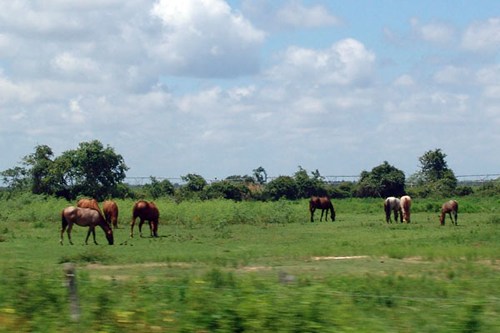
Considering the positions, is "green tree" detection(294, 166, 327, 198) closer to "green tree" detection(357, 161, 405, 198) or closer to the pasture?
"green tree" detection(357, 161, 405, 198)

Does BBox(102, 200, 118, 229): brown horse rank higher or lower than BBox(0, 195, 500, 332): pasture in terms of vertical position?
higher

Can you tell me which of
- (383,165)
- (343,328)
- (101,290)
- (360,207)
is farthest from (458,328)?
(383,165)

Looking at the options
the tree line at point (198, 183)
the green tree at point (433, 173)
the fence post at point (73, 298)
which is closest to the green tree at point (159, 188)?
the tree line at point (198, 183)

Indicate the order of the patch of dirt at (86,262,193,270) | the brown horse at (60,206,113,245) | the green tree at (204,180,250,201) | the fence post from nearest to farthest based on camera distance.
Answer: the fence post → the patch of dirt at (86,262,193,270) → the brown horse at (60,206,113,245) → the green tree at (204,180,250,201)

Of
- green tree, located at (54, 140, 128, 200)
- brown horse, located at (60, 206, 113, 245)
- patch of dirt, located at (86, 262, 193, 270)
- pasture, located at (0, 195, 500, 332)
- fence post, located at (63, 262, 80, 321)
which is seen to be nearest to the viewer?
pasture, located at (0, 195, 500, 332)

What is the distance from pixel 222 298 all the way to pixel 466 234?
883 inches

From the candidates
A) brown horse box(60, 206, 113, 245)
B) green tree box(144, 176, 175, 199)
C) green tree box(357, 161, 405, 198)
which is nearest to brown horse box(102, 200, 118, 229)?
brown horse box(60, 206, 113, 245)

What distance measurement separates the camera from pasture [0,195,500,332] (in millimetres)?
9305

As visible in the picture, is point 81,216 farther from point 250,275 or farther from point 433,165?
point 433,165

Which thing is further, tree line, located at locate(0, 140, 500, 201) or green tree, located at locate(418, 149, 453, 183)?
green tree, located at locate(418, 149, 453, 183)

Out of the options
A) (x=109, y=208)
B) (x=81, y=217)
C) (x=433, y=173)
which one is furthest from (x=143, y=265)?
(x=433, y=173)

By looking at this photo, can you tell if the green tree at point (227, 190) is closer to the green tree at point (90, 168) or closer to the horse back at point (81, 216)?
the green tree at point (90, 168)

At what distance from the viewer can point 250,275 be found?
15164 mm

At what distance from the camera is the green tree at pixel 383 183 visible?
77.9 meters
